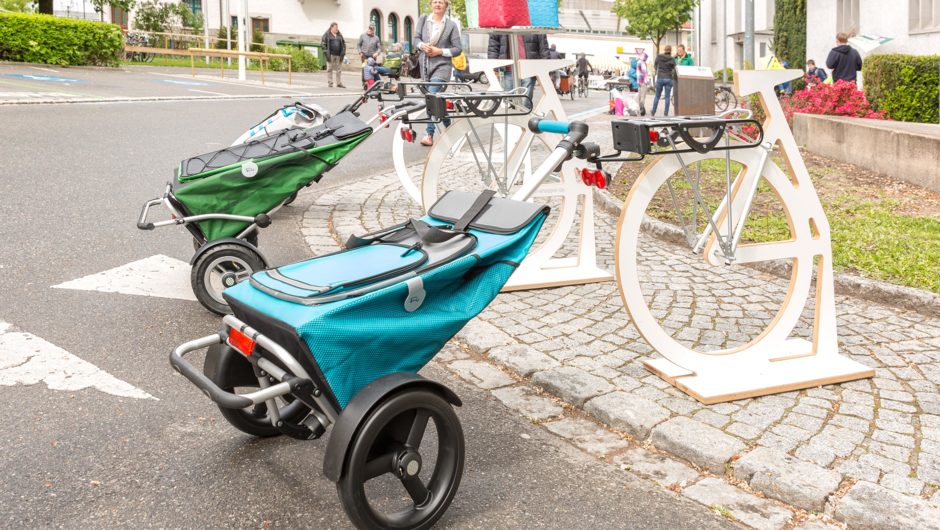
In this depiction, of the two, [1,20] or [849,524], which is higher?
[1,20]

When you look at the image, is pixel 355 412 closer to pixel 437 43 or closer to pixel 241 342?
pixel 241 342

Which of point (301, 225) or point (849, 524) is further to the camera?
point (301, 225)

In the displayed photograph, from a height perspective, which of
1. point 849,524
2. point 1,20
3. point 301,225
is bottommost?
point 849,524

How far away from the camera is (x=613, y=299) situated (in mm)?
5852

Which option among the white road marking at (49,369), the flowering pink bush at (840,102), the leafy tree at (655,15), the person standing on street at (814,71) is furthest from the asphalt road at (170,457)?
the leafy tree at (655,15)

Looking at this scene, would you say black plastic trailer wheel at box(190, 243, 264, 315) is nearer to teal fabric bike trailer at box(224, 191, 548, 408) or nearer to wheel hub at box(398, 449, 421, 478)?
teal fabric bike trailer at box(224, 191, 548, 408)

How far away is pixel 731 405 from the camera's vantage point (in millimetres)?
4195

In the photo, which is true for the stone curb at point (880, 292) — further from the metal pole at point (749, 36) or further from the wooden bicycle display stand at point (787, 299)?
the metal pole at point (749, 36)

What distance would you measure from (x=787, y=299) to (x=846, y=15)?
24889 millimetres

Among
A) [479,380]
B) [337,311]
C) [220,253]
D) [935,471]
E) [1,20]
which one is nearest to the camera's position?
[337,311]

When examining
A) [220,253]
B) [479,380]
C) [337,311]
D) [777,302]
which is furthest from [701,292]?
[337,311]

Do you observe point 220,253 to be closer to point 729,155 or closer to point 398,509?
point 398,509

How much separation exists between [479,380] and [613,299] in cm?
154

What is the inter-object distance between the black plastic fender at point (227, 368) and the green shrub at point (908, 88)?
1347 cm
